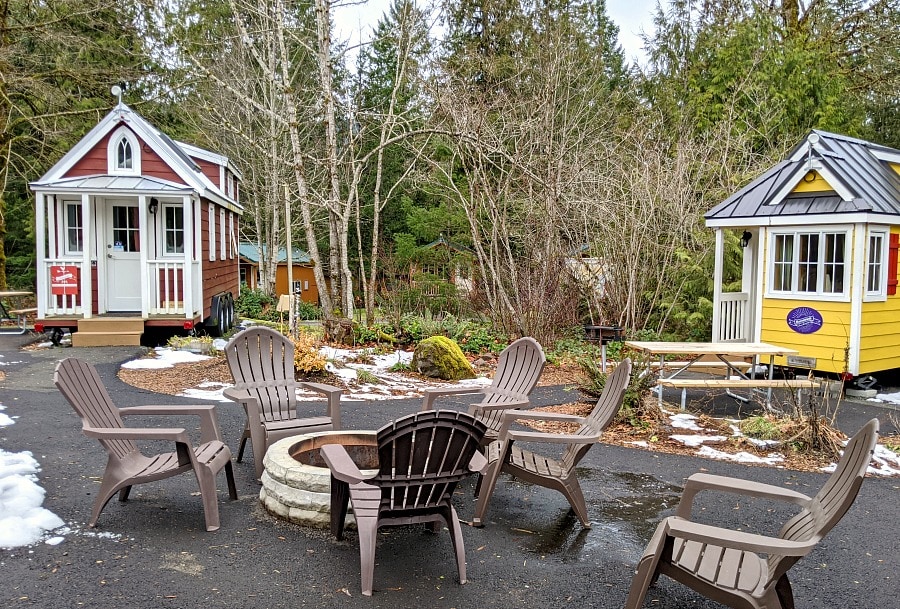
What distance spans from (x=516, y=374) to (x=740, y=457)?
7.18 feet

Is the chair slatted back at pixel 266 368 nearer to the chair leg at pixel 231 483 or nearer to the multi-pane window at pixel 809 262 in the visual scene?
the chair leg at pixel 231 483

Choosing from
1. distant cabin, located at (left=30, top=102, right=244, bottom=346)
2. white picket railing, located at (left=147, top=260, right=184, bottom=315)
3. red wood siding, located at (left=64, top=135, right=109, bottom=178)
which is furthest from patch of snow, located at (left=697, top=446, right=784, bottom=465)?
red wood siding, located at (left=64, top=135, right=109, bottom=178)

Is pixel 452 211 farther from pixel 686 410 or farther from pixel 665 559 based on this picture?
pixel 665 559

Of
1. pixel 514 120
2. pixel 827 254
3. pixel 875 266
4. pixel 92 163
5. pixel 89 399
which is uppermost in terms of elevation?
pixel 514 120

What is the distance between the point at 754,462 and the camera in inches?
237

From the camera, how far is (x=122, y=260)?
12.3 meters

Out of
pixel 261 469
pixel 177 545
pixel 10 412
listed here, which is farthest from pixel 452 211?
pixel 177 545

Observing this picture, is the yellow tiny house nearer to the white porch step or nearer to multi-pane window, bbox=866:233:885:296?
multi-pane window, bbox=866:233:885:296

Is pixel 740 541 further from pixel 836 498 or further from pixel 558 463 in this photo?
pixel 558 463

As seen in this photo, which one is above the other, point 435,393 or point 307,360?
point 435,393

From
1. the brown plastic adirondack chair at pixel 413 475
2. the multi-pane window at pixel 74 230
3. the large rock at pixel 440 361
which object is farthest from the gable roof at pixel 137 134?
the brown plastic adirondack chair at pixel 413 475

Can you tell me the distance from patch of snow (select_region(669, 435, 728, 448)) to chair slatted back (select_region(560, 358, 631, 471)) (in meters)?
2.37

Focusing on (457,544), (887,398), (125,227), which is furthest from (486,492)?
(125,227)

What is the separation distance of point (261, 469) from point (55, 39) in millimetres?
14160
